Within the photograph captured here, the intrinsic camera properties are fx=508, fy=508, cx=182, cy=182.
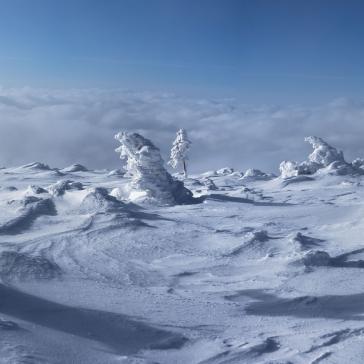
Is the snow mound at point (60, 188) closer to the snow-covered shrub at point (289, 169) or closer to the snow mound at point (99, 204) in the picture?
the snow mound at point (99, 204)

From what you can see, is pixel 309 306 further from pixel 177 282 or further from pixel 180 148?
pixel 180 148

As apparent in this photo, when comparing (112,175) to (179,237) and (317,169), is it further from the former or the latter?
(179,237)

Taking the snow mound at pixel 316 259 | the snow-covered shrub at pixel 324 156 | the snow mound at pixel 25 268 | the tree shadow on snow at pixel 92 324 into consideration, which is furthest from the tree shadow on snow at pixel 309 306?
the snow-covered shrub at pixel 324 156

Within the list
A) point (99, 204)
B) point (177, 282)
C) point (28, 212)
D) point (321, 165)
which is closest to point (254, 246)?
point (177, 282)

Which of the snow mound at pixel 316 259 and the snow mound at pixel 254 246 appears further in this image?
the snow mound at pixel 254 246

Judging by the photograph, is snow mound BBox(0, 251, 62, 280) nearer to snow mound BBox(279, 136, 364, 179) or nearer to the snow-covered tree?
snow mound BBox(279, 136, 364, 179)

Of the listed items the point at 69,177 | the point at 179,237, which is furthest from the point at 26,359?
the point at 69,177
